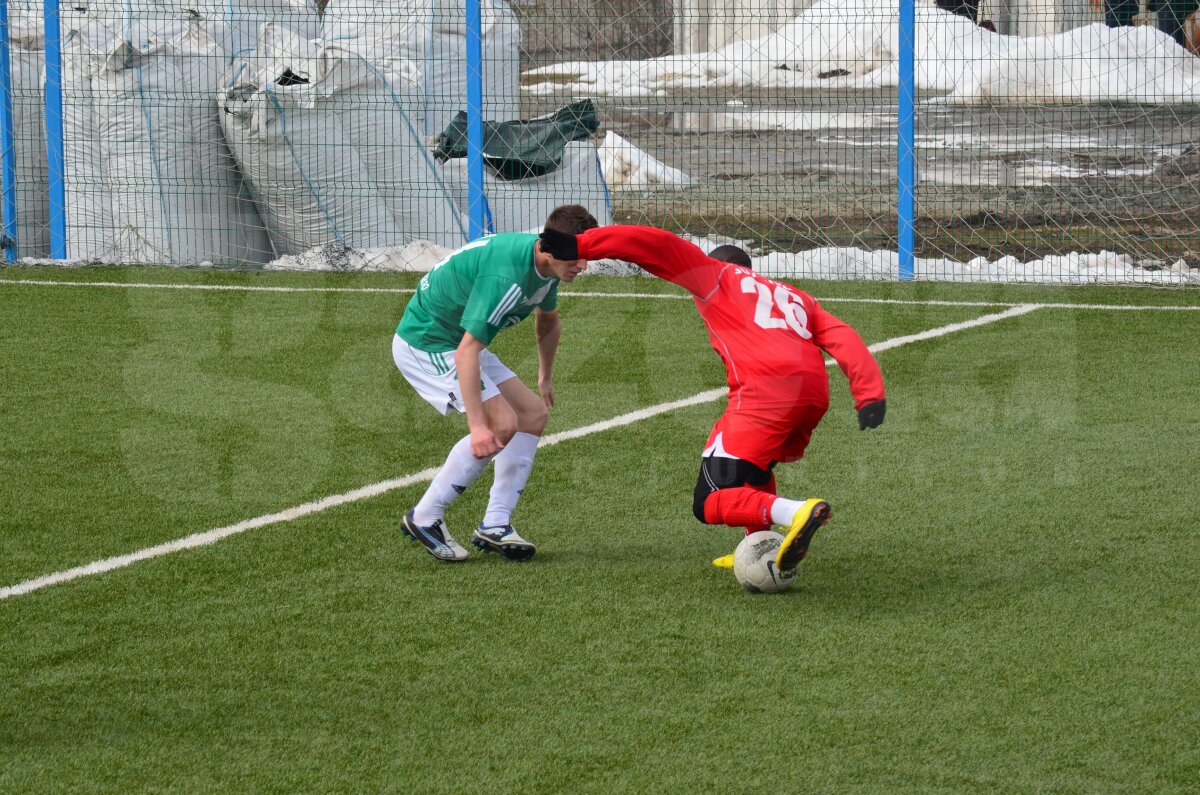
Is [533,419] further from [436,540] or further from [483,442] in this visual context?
[483,442]

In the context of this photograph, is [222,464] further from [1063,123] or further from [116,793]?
[1063,123]

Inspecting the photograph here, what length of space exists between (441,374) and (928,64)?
808 centimetres

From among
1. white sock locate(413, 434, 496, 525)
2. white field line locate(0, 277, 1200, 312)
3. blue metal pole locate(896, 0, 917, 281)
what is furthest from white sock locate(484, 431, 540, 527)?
blue metal pole locate(896, 0, 917, 281)

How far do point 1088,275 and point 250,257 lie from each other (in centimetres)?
668

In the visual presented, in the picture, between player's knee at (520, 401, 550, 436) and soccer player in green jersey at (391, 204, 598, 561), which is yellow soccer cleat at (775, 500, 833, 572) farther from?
player's knee at (520, 401, 550, 436)

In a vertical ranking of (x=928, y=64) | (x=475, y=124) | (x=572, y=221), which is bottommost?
(x=572, y=221)

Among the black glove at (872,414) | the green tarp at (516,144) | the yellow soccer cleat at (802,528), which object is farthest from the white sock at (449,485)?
the green tarp at (516,144)

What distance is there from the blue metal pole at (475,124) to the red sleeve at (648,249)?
7136 millimetres

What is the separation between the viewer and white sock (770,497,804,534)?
442 centimetres

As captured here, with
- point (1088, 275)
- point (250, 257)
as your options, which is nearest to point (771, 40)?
point (1088, 275)

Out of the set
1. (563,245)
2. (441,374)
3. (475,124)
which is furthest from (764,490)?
(475,124)

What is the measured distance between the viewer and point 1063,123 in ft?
44.2

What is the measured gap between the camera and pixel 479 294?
187 inches

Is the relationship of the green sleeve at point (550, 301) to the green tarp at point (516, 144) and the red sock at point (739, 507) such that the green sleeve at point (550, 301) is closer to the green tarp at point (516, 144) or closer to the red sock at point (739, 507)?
the red sock at point (739, 507)
